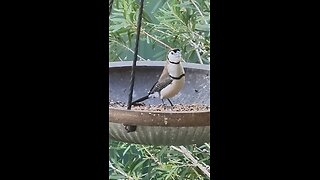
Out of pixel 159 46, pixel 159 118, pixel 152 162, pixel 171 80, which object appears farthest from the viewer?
pixel 152 162

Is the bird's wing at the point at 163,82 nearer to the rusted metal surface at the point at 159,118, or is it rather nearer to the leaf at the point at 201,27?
the rusted metal surface at the point at 159,118

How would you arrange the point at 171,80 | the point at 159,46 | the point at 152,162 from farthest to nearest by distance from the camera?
the point at 152,162, the point at 159,46, the point at 171,80

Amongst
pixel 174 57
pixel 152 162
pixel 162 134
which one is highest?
pixel 174 57

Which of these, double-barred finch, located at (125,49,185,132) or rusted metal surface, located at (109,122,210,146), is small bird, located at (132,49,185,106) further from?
rusted metal surface, located at (109,122,210,146)

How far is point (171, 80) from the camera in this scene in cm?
100

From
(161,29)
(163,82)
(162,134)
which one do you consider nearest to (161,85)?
(163,82)

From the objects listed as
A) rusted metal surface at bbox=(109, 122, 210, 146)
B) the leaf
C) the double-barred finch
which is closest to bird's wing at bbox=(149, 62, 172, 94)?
the double-barred finch

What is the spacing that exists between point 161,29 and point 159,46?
0.26ft

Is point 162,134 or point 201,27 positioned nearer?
point 162,134

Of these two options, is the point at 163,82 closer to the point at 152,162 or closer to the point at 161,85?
the point at 161,85

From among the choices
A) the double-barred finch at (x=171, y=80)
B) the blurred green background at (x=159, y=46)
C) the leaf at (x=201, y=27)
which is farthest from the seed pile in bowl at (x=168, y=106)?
the leaf at (x=201, y=27)
